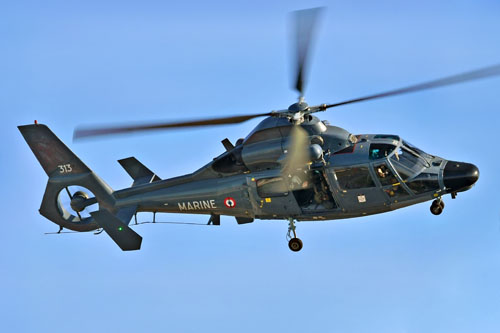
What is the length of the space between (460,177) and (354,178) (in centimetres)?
280

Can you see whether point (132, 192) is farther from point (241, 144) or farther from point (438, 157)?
point (438, 157)

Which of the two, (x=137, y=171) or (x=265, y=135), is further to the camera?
(x=137, y=171)

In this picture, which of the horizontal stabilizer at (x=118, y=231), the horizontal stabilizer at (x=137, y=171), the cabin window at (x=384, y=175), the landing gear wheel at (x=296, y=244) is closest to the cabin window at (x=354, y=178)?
the cabin window at (x=384, y=175)

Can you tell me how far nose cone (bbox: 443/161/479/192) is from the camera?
21.1 m

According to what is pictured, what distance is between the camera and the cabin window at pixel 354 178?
70.3 feet

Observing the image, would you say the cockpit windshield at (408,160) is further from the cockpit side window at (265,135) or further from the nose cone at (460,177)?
the cockpit side window at (265,135)

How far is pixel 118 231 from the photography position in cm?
2297

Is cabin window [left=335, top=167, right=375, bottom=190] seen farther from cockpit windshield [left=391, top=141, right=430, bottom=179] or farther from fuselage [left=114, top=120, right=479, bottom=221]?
cockpit windshield [left=391, top=141, right=430, bottom=179]

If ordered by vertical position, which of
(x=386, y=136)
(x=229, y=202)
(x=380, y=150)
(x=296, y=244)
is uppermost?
(x=386, y=136)

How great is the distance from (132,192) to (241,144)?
12.9 ft

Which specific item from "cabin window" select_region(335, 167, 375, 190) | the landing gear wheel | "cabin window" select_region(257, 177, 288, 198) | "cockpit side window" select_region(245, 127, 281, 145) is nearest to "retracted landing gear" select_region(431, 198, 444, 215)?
"cabin window" select_region(335, 167, 375, 190)

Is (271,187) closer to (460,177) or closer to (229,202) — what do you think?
(229,202)

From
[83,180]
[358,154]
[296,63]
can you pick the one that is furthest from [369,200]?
[83,180]

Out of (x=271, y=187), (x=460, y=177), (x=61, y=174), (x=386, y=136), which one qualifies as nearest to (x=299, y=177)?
(x=271, y=187)
